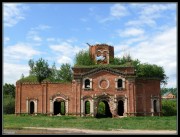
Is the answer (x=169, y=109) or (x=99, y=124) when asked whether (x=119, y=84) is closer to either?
(x=99, y=124)

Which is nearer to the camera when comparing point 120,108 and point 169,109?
point 120,108

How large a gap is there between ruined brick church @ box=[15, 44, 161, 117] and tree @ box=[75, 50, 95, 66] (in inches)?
575

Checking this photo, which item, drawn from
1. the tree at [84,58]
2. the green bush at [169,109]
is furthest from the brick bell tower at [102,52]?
the green bush at [169,109]

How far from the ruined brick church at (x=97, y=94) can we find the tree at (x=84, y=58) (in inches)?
575

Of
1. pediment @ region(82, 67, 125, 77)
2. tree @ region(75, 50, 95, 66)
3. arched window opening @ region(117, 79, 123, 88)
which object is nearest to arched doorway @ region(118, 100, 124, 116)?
arched window opening @ region(117, 79, 123, 88)

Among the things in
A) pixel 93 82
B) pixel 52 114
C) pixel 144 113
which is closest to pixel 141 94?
pixel 144 113

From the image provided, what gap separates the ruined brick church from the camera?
131 ft

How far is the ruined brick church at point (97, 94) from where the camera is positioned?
131ft

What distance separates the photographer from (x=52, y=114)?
40.9m

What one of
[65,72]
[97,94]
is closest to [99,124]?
[97,94]

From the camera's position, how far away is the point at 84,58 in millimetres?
57500

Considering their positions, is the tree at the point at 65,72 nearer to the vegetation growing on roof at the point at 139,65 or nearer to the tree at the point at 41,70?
the vegetation growing on roof at the point at 139,65

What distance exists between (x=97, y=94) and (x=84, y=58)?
59.8ft

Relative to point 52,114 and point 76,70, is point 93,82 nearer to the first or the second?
point 76,70
